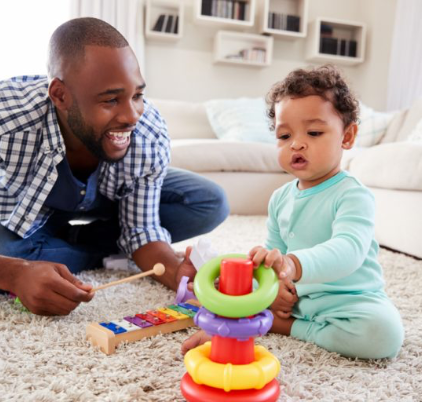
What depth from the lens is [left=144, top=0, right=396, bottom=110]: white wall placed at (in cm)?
377

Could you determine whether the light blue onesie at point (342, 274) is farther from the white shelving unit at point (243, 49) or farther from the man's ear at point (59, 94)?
the white shelving unit at point (243, 49)

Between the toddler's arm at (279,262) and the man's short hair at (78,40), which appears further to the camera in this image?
the man's short hair at (78,40)

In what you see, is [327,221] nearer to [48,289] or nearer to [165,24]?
[48,289]

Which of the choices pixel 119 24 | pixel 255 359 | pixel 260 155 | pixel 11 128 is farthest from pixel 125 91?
pixel 119 24

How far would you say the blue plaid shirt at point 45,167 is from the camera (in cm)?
118

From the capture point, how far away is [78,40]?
1.12 m

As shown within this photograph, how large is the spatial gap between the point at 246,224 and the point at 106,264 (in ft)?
3.46

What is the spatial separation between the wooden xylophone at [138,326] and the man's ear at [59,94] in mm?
540

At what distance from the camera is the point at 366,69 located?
4203 millimetres

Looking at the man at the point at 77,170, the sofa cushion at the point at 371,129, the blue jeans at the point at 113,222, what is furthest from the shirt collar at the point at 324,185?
the sofa cushion at the point at 371,129

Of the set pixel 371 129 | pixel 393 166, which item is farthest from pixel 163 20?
pixel 393 166

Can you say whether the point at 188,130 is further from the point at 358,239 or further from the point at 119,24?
the point at 358,239

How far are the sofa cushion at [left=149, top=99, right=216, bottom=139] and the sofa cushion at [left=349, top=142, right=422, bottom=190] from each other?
4.64 feet

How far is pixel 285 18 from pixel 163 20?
98cm
